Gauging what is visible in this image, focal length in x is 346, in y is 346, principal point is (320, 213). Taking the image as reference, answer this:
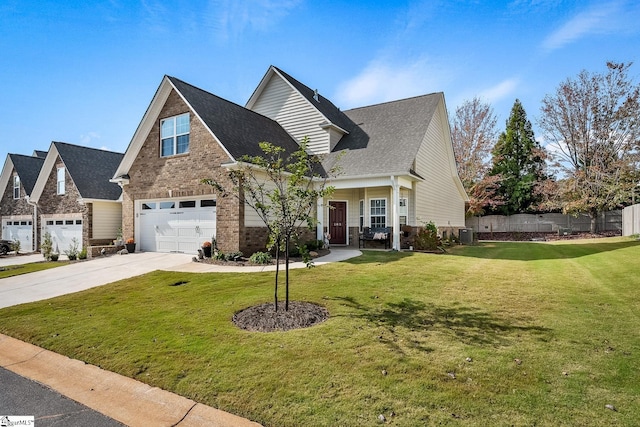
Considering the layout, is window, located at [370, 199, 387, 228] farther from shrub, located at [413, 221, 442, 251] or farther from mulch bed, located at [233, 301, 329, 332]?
mulch bed, located at [233, 301, 329, 332]

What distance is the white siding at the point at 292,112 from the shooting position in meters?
18.0

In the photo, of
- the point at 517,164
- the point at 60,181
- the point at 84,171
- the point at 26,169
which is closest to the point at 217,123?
the point at 84,171

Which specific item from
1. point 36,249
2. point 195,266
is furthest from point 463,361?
point 36,249

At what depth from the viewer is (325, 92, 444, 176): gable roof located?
14.8 metres

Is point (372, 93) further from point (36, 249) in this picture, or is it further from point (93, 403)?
point (36, 249)

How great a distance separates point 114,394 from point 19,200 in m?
28.0

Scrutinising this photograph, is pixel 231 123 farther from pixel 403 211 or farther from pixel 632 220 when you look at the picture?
pixel 632 220

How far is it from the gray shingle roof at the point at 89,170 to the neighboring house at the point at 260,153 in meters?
5.05

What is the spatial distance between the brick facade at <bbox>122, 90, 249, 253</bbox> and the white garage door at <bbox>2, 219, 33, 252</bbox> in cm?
1253

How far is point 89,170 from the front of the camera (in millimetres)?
21281

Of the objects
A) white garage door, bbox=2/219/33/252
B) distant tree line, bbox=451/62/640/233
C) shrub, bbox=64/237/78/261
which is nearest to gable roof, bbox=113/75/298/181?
shrub, bbox=64/237/78/261

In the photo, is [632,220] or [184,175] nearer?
[184,175]

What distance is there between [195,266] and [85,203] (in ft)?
39.4

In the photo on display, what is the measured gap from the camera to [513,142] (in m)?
34.1
